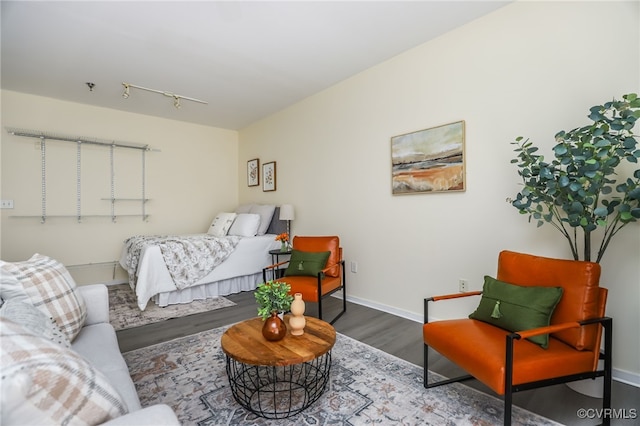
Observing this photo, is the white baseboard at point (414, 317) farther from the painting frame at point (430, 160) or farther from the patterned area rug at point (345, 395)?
the painting frame at point (430, 160)

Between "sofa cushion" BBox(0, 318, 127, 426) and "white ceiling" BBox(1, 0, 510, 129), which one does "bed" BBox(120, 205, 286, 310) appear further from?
"sofa cushion" BBox(0, 318, 127, 426)

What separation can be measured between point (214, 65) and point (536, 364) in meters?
3.67

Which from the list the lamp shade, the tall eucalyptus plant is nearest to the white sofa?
the tall eucalyptus plant

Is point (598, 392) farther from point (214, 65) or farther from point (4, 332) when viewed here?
point (214, 65)

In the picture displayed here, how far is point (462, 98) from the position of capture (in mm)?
2736

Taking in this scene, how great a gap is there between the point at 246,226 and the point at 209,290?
1.03 m

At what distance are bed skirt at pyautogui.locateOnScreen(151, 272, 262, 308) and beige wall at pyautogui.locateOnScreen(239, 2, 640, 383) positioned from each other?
3.89 ft

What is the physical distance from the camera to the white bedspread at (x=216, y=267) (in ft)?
11.3

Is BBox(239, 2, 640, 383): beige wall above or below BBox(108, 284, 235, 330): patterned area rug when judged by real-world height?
above

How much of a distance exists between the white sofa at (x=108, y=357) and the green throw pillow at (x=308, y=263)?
1765 millimetres

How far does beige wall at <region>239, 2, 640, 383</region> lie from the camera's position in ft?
6.63

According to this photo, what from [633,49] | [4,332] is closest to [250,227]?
[4,332]

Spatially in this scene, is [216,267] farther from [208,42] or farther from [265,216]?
[208,42]

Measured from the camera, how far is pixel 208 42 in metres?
2.88
